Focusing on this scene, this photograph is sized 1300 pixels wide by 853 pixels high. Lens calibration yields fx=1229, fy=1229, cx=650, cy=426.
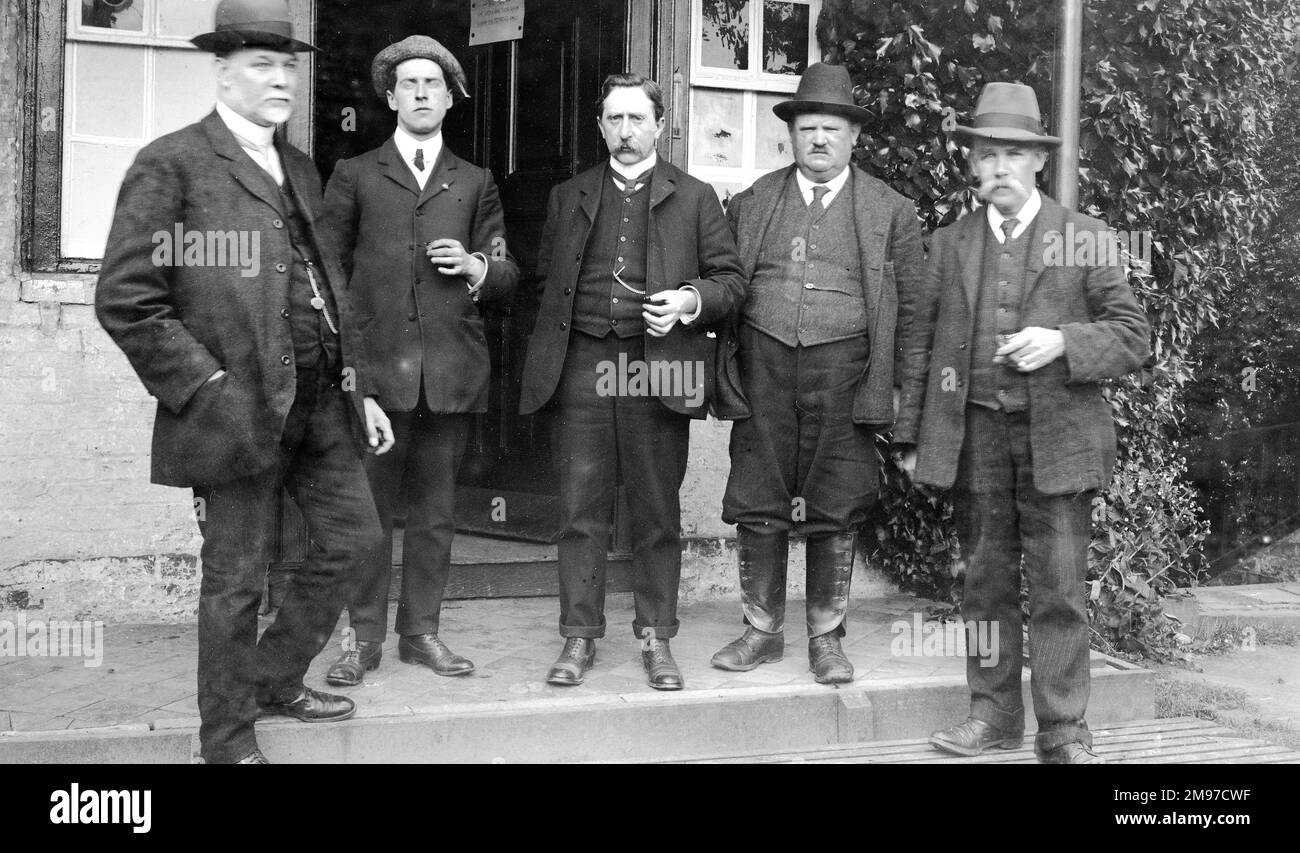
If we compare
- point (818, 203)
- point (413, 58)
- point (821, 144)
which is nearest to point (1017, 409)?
point (818, 203)

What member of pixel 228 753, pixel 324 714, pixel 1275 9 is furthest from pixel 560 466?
pixel 1275 9

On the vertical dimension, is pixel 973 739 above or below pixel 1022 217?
below

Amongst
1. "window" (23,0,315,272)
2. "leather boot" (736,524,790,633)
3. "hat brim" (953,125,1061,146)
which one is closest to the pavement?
"leather boot" (736,524,790,633)

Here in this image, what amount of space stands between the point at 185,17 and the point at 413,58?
1.54m

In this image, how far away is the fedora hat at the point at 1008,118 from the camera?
4.30 meters

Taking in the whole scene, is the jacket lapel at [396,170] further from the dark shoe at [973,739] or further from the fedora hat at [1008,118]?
the dark shoe at [973,739]

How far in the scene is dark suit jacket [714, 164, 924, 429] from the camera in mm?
4781

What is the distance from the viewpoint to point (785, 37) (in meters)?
6.37

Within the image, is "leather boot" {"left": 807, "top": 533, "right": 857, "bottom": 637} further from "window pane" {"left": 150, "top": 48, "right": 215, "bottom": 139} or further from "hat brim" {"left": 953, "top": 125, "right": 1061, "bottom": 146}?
"window pane" {"left": 150, "top": 48, "right": 215, "bottom": 139}

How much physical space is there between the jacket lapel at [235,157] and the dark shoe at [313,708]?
1630mm

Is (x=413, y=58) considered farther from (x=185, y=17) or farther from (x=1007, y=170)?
(x=1007, y=170)

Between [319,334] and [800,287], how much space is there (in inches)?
73.7

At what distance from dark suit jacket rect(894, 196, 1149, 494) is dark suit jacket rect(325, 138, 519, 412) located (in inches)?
62.7
